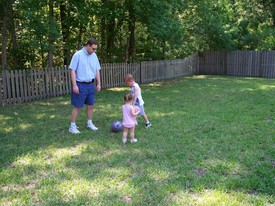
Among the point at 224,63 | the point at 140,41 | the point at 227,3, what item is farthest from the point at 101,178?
the point at 227,3

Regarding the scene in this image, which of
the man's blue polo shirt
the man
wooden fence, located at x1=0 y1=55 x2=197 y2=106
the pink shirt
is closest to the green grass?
the pink shirt

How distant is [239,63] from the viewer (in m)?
19.7

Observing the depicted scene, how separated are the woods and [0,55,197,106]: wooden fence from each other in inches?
36.5

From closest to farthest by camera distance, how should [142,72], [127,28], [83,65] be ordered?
1. [83,65]
2. [142,72]
3. [127,28]

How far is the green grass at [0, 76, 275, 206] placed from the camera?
11.0ft

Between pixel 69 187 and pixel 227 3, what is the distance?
21.9 m

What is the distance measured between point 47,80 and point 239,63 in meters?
13.4

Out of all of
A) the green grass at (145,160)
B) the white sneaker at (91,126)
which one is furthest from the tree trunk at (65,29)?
the white sneaker at (91,126)

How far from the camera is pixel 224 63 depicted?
20.5 m

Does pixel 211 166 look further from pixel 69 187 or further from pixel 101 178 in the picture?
pixel 69 187

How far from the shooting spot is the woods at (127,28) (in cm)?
1045

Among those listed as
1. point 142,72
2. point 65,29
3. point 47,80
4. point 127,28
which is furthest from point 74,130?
point 127,28

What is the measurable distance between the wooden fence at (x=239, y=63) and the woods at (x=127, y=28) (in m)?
0.69

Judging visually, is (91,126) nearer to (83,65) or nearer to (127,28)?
(83,65)
